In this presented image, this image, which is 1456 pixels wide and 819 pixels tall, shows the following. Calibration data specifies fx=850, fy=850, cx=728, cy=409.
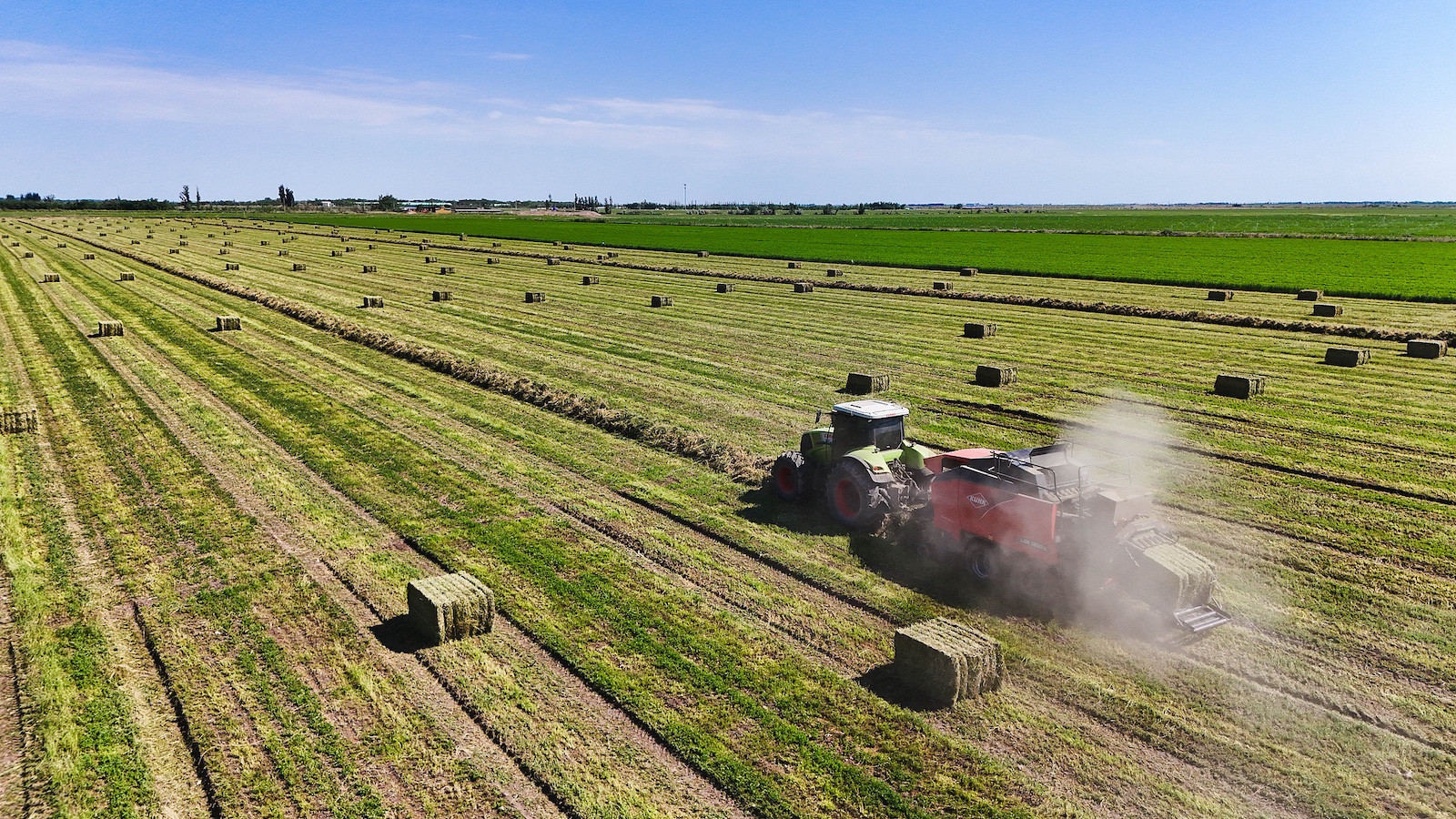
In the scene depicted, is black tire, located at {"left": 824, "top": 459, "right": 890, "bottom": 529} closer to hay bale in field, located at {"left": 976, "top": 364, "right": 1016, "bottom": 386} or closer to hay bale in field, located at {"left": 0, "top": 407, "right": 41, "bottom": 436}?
hay bale in field, located at {"left": 976, "top": 364, "right": 1016, "bottom": 386}

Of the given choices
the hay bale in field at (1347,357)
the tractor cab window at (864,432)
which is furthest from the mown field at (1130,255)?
the tractor cab window at (864,432)

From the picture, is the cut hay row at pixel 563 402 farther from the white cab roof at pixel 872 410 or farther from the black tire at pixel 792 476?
the white cab roof at pixel 872 410

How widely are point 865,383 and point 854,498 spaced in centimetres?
948

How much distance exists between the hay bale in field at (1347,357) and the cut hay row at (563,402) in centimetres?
1925

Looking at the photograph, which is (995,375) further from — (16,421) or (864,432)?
(16,421)

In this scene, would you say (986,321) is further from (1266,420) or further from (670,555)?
(670,555)

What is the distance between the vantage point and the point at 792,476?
575 inches

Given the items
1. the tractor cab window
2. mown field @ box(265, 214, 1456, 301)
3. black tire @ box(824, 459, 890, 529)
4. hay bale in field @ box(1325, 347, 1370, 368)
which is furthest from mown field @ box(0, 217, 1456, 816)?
→ mown field @ box(265, 214, 1456, 301)

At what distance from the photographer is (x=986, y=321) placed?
3422cm

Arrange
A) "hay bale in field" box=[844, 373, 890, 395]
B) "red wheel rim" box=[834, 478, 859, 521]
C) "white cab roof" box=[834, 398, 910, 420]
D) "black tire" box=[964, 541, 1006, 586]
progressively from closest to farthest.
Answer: "black tire" box=[964, 541, 1006, 586] → "red wheel rim" box=[834, 478, 859, 521] → "white cab roof" box=[834, 398, 910, 420] → "hay bale in field" box=[844, 373, 890, 395]

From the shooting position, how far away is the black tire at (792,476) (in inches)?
571

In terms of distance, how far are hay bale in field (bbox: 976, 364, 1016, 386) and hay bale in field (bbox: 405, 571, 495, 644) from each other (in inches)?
647

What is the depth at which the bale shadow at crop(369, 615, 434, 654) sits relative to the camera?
10.2 m

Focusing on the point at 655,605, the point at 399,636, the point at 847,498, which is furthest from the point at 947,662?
the point at 399,636
